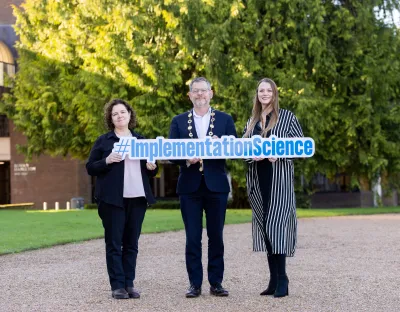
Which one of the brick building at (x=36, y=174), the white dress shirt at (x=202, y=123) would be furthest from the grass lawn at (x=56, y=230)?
the brick building at (x=36, y=174)

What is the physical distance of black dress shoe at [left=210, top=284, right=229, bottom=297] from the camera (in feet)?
26.7

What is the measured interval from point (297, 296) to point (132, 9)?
20051mm

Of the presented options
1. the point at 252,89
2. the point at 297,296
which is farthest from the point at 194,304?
Result: the point at 252,89

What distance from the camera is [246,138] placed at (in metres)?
8.12

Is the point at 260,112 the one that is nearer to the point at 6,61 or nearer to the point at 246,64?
the point at 246,64

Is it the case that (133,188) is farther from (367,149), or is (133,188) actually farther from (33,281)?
(367,149)

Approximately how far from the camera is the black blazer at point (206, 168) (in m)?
8.12

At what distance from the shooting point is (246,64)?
26.8 metres

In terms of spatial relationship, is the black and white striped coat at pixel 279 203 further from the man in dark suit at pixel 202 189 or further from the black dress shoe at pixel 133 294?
the black dress shoe at pixel 133 294

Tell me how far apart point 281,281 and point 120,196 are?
65.7 inches

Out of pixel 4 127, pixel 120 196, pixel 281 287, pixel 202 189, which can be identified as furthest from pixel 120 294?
pixel 4 127

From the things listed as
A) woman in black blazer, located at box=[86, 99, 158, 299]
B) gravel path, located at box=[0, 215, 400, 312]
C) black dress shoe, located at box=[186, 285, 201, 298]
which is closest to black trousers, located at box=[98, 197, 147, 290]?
woman in black blazer, located at box=[86, 99, 158, 299]

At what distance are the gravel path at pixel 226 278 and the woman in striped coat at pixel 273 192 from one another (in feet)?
1.31

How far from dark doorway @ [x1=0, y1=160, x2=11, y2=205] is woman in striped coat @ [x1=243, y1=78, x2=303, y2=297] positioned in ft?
118
